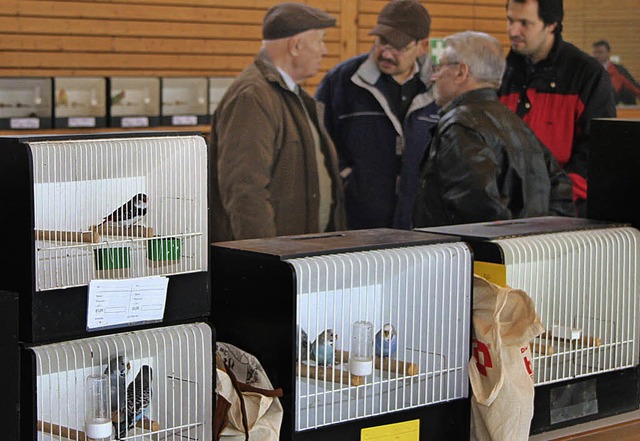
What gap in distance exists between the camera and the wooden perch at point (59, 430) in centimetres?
166

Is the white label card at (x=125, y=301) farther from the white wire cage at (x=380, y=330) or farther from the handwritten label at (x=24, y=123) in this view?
the handwritten label at (x=24, y=123)

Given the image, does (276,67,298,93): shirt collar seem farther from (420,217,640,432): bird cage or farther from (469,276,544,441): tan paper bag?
(469,276,544,441): tan paper bag

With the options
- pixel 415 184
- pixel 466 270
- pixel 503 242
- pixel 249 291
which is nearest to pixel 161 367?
pixel 249 291

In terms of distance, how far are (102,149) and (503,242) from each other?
0.85m

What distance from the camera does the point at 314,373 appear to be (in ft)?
6.20

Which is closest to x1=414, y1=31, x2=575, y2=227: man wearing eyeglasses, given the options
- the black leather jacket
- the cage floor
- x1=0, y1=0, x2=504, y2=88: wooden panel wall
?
the black leather jacket

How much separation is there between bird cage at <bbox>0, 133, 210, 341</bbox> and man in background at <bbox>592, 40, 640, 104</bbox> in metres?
3.92

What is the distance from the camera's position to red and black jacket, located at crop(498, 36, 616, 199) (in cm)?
490

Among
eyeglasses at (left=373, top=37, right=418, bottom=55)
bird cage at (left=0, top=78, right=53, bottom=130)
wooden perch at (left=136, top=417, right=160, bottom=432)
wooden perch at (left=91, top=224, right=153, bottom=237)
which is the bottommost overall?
wooden perch at (left=136, top=417, right=160, bottom=432)

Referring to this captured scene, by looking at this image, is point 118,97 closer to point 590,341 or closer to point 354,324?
point 590,341

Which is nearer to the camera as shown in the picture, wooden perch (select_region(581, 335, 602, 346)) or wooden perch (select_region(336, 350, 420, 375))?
wooden perch (select_region(336, 350, 420, 375))

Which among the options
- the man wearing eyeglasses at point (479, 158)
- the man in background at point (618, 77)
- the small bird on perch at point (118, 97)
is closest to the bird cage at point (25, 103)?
the small bird on perch at point (118, 97)

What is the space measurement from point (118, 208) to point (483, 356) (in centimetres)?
76

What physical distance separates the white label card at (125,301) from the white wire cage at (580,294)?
0.76 metres
